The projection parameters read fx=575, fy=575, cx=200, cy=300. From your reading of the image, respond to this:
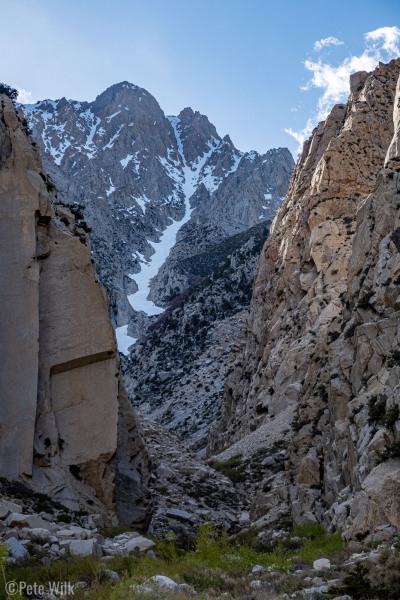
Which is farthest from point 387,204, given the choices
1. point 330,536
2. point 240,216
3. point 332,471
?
point 240,216

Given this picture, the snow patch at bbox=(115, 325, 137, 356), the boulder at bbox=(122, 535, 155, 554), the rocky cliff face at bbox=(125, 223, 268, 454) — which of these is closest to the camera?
the boulder at bbox=(122, 535, 155, 554)

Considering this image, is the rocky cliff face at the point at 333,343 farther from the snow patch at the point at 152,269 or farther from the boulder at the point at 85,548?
the snow patch at the point at 152,269

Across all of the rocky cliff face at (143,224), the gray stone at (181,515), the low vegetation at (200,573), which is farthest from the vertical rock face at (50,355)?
the rocky cliff face at (143,224)

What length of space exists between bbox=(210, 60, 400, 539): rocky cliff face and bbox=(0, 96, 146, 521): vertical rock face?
729cm

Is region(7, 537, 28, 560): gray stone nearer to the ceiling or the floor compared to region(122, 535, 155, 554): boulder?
nearer to the ceiling

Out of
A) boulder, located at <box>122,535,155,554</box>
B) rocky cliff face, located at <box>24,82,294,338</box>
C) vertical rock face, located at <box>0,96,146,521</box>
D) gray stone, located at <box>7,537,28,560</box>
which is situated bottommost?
boulder, located at <box>122,535,155,554</box>

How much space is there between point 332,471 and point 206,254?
112m

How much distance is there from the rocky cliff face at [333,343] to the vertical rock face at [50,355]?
7.29 meters

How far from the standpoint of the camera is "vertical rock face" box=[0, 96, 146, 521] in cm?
1905

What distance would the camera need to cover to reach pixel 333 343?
79.0 feet

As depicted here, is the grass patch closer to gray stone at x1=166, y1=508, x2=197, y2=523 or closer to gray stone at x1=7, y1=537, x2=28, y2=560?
gray stone at x1=7, y1=537, x2=28, y2=560

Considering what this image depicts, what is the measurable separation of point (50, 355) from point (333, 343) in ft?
37.6

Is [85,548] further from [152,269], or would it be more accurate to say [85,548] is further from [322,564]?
[152,269]

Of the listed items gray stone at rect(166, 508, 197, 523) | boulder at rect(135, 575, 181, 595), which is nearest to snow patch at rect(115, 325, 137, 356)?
gray stone at rect(166, 508, 197, 523)
